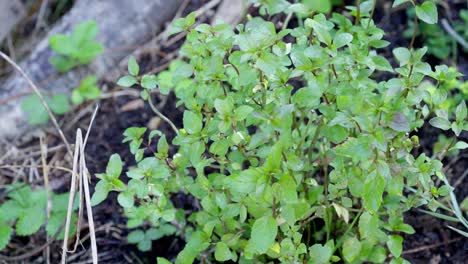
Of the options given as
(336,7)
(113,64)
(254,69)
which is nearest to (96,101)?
(113,64)

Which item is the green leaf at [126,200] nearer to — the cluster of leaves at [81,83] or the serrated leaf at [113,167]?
the serrated leaf at [113,167]

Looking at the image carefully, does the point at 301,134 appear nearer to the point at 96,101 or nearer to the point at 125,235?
the point at 125,235

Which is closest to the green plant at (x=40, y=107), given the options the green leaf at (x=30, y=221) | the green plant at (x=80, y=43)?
the green plant at (x=80, y=43)

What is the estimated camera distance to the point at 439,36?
2342 mm

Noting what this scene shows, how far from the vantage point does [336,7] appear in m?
2.53

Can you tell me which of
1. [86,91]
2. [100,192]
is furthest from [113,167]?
[86,91]

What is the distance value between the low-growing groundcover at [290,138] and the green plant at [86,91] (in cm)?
94

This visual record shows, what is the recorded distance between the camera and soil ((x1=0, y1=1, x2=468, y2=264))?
184 centimetres

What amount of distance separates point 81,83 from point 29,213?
753 mm

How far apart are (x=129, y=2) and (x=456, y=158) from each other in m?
1.53

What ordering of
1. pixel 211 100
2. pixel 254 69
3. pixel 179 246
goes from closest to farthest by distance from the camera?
pixel 254 69, pixel 211 100, pixel 179 246

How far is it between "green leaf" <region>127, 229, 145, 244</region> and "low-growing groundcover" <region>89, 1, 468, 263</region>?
30 cm

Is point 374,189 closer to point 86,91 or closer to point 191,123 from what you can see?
point 191,123

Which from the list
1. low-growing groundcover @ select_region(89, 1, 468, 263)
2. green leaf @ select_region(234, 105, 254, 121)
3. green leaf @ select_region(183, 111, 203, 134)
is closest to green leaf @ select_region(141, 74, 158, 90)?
low-growing groundcover @ select_region(89, 1, 468, 263)
